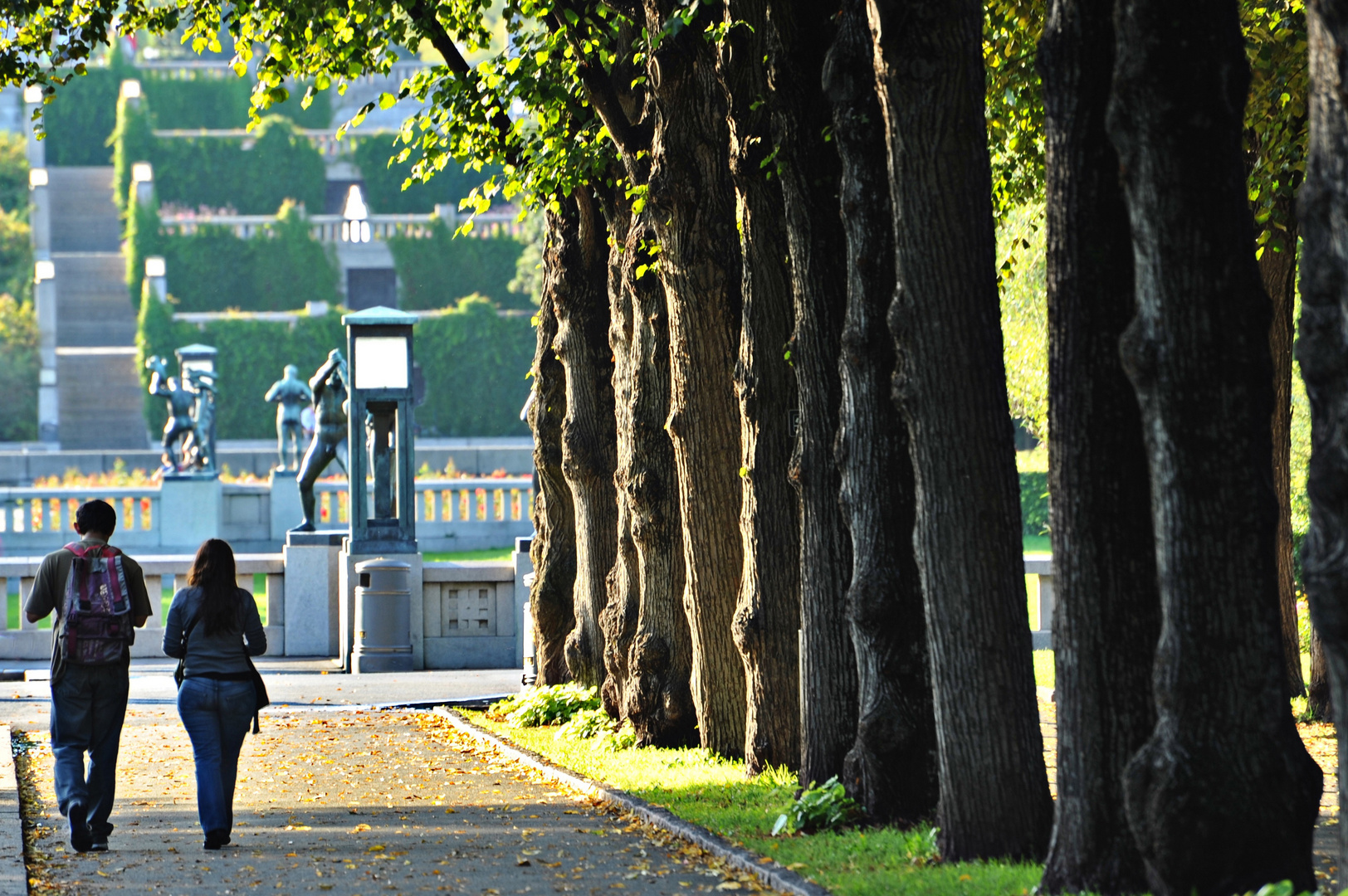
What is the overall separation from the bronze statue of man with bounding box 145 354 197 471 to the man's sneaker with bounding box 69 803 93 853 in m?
24.7

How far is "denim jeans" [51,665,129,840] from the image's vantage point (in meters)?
9.09

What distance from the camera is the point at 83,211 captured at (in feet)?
224

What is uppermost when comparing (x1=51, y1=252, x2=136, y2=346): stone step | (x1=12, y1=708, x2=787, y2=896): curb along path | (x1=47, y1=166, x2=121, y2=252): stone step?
(x1=47, y1=166, x2=121, y2=252): stone step

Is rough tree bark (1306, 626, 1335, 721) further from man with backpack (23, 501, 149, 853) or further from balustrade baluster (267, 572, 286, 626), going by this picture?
balustrade baluster (267, 572, 286, 626)

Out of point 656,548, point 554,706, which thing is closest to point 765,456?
point 656,548

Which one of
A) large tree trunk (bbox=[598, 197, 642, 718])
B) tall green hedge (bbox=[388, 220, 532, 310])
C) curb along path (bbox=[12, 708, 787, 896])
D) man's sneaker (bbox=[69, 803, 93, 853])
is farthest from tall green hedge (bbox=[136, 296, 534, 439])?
man's sneaker (bbox=[69, 803, 93, 853])

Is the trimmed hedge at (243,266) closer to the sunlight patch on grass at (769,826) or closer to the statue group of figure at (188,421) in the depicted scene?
the statue group of figure at (188,421)

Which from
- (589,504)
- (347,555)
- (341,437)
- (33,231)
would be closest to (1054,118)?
(589,504)

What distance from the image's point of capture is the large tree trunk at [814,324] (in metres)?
9.58

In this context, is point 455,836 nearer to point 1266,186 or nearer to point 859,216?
point 859,216

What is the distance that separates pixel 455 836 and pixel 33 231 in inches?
2439

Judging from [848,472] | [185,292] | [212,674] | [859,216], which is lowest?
[212,674]

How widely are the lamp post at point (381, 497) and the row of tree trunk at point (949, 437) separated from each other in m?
7.13

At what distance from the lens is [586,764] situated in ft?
39.2
